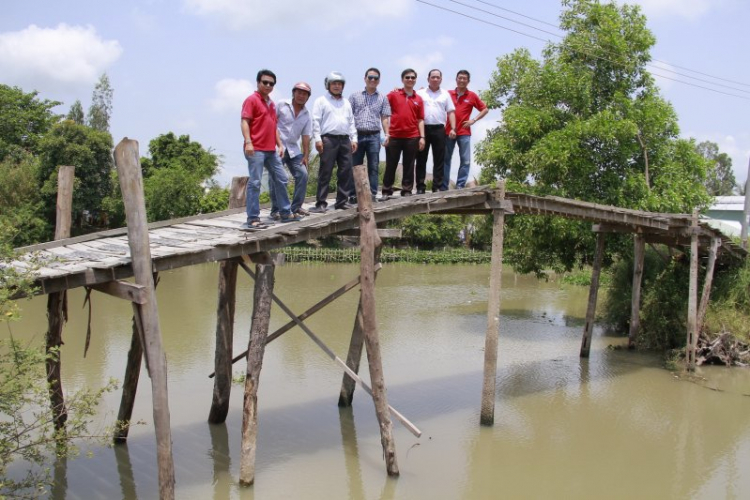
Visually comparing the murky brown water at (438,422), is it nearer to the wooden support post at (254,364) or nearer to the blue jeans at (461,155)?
the wooden support post at (254,364)

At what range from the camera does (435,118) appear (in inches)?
339

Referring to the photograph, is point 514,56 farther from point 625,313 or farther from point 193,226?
point 193,226

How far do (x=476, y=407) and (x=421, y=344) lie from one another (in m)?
3.98

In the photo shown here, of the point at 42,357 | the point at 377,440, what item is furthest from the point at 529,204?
the point at 42,357

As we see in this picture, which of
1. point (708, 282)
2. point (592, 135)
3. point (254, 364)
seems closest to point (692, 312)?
point (708, 282)

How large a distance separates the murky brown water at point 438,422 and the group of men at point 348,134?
2.71 metres

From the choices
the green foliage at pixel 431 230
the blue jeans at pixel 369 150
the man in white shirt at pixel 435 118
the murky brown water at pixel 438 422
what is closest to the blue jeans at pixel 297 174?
the blue jeans at pixel 369 150

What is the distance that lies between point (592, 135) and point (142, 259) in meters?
10.4

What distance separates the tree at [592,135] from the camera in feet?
44.6

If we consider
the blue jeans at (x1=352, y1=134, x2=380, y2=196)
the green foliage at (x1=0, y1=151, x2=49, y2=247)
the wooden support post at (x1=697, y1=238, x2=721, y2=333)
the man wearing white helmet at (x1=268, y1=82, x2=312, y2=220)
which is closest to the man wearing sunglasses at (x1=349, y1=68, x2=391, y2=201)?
the blue jeans at (x1=352, y1=134, x2=380, y2=196)

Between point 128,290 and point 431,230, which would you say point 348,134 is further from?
point 431,230

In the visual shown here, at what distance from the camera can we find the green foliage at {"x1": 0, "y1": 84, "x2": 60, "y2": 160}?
1302 inches

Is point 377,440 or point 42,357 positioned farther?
point 377,440

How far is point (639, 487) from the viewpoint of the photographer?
7.25m
